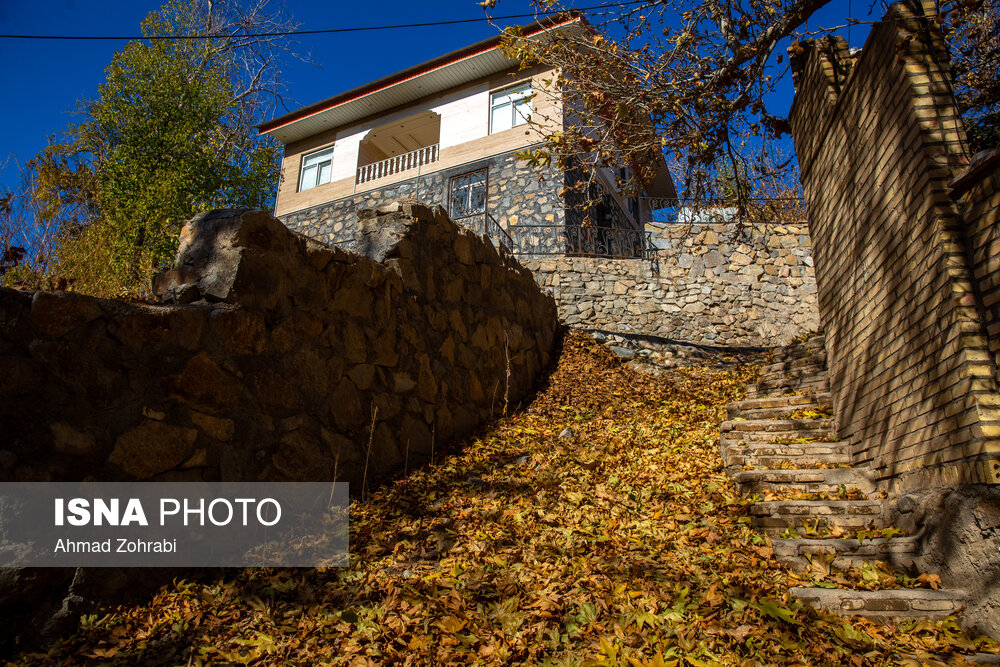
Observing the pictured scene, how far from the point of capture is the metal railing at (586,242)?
11.6 meters

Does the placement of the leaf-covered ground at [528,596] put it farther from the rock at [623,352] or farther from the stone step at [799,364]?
the rock at [623,352]

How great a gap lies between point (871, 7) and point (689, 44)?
184cm

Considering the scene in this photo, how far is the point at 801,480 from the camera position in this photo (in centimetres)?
430

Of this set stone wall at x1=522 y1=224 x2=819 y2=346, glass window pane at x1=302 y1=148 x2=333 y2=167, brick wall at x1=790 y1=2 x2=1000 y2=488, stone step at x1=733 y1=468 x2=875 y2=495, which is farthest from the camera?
glass window pane at x1=302 y1=148 x2=333 y2=167

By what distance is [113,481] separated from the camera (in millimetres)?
2906

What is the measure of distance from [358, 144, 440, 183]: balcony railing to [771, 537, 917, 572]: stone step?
45.4 ft

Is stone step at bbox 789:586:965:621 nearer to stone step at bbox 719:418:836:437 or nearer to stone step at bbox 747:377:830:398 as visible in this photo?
stone step at bbox 719:418:836:437

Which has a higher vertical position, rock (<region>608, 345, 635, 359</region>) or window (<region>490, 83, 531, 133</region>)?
window (<region>490, 83, 531, 133</region>)

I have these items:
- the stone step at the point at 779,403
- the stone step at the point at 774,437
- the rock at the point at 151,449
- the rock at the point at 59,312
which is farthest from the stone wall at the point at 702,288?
the rock at the point at 59,312

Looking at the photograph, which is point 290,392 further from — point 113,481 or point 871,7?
point 871,7

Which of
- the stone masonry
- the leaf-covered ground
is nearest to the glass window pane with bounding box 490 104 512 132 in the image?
the stone masonry

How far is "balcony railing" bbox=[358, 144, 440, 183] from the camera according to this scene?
15.8m

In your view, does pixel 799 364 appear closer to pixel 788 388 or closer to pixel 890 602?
pixel 788 388

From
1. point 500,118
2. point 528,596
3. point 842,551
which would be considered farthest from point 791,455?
point 500,118
